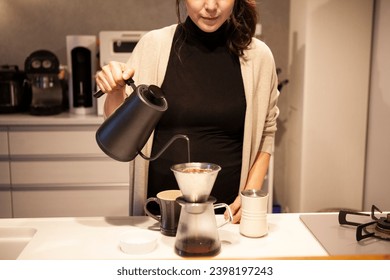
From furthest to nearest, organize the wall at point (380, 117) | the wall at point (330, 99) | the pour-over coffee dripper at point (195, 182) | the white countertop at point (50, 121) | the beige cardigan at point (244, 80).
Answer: the white countertop at point (50, 121), the wall at point (330, 99), the wall at point (380, 117), the beige cardigan at point (244, 80), the pour-over coffee dripper at point (195, 182)

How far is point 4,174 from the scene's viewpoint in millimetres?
3002

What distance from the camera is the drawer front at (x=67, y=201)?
3031 millimetres

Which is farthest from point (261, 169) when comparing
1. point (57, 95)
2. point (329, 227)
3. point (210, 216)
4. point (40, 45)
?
point (40, 45)

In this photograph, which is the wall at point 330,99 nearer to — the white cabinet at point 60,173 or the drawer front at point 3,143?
the white cabinet at point 60,173

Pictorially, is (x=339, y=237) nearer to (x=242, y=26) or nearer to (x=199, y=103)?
(x=199, y=103)

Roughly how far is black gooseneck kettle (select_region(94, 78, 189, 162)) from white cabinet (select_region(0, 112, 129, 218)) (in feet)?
6.05

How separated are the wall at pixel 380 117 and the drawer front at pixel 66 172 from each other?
152 centimetres

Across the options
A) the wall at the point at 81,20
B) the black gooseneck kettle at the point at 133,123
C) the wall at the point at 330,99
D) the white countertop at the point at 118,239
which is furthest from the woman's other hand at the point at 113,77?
the wall at the point at 81,20

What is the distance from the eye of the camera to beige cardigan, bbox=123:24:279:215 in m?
1.48

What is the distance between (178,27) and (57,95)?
194cm

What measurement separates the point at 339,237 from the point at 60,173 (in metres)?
2.16

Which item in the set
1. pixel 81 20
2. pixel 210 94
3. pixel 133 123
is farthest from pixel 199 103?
pixel 81 20

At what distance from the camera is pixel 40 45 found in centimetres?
345

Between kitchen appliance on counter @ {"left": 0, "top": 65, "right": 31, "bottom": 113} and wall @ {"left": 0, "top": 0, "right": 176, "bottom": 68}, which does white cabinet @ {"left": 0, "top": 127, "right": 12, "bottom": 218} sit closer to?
kitchen appliance on counter @ {"left": 0, "top": 65, "right": 31, "bottom": 113}
